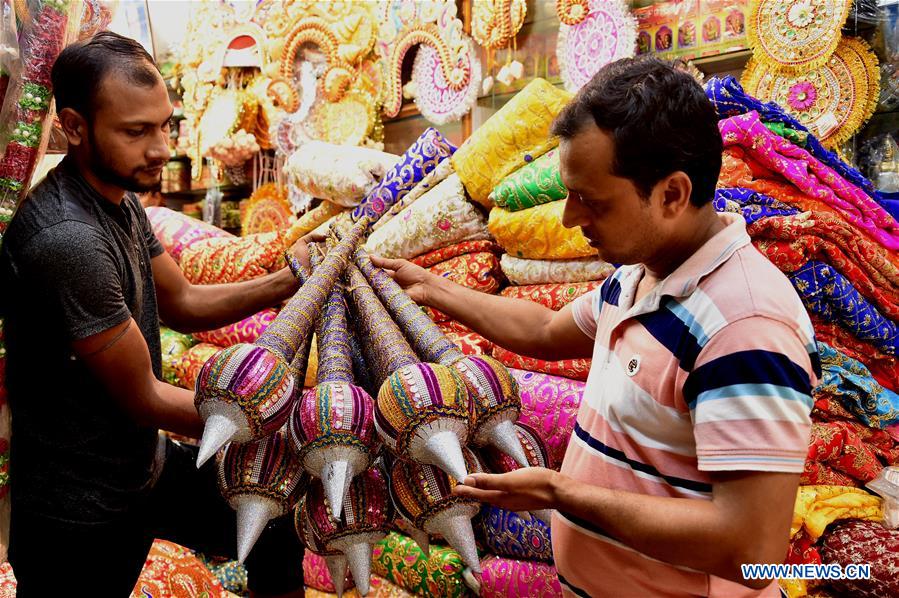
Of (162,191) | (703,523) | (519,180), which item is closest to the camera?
(703,523)

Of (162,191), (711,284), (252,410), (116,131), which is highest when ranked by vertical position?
(116,131)

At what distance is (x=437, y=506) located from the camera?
861 mm

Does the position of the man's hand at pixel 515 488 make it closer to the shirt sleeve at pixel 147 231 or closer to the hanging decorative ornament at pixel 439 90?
the shirt sleeve at pixel 147 231

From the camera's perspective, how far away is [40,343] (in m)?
1.22

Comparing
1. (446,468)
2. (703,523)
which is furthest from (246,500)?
(703,523)

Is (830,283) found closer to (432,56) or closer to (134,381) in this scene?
(134,381)

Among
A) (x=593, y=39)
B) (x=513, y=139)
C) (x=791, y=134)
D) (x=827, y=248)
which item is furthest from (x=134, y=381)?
(x=593, y=39)

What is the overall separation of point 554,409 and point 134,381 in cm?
95

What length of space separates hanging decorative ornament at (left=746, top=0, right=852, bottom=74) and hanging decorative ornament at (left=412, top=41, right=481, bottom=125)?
3.62ft

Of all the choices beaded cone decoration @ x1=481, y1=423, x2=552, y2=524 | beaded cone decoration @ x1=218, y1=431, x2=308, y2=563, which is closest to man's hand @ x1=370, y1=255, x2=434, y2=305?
beaded cone decoration @ x1=481, y1=423, x2=552, y2=524

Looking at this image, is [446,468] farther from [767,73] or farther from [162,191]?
[162,191]

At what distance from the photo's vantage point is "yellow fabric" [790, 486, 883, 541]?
1.40 m

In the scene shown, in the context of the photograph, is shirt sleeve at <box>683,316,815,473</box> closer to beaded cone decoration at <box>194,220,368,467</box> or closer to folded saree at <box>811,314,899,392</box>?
beaded cone decoration at <box>194,220,368,467</box>

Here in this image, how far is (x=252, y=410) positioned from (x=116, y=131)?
0.72 metres
